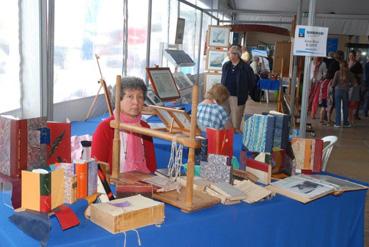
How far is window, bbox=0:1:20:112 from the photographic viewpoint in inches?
120

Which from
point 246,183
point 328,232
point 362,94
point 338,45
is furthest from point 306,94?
point 338,45

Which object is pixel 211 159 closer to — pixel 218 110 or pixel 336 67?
pixel 218 110

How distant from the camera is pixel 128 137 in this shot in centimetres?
228

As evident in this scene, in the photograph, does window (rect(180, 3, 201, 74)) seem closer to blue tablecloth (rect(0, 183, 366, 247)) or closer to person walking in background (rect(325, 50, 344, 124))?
person walking in background (rect(325, 50, 344, 124))

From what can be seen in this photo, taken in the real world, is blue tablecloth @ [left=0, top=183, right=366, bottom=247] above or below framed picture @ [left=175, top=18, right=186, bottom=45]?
below

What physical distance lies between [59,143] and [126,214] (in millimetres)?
641

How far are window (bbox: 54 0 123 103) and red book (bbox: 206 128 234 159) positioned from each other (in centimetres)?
217

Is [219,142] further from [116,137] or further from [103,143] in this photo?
[103,143]

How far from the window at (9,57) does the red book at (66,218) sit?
184 centimetres

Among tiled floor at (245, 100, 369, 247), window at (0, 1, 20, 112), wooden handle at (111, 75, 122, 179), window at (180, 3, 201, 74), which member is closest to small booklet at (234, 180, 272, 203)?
wooden handle at (111, 75, 122, 179)

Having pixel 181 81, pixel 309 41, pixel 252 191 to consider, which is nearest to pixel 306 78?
pixel 309 41

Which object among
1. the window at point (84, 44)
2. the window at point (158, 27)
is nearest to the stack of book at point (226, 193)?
the window at point (84, 44)

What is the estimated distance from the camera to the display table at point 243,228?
1.45 m

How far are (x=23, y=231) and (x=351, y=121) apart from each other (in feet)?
28.6
